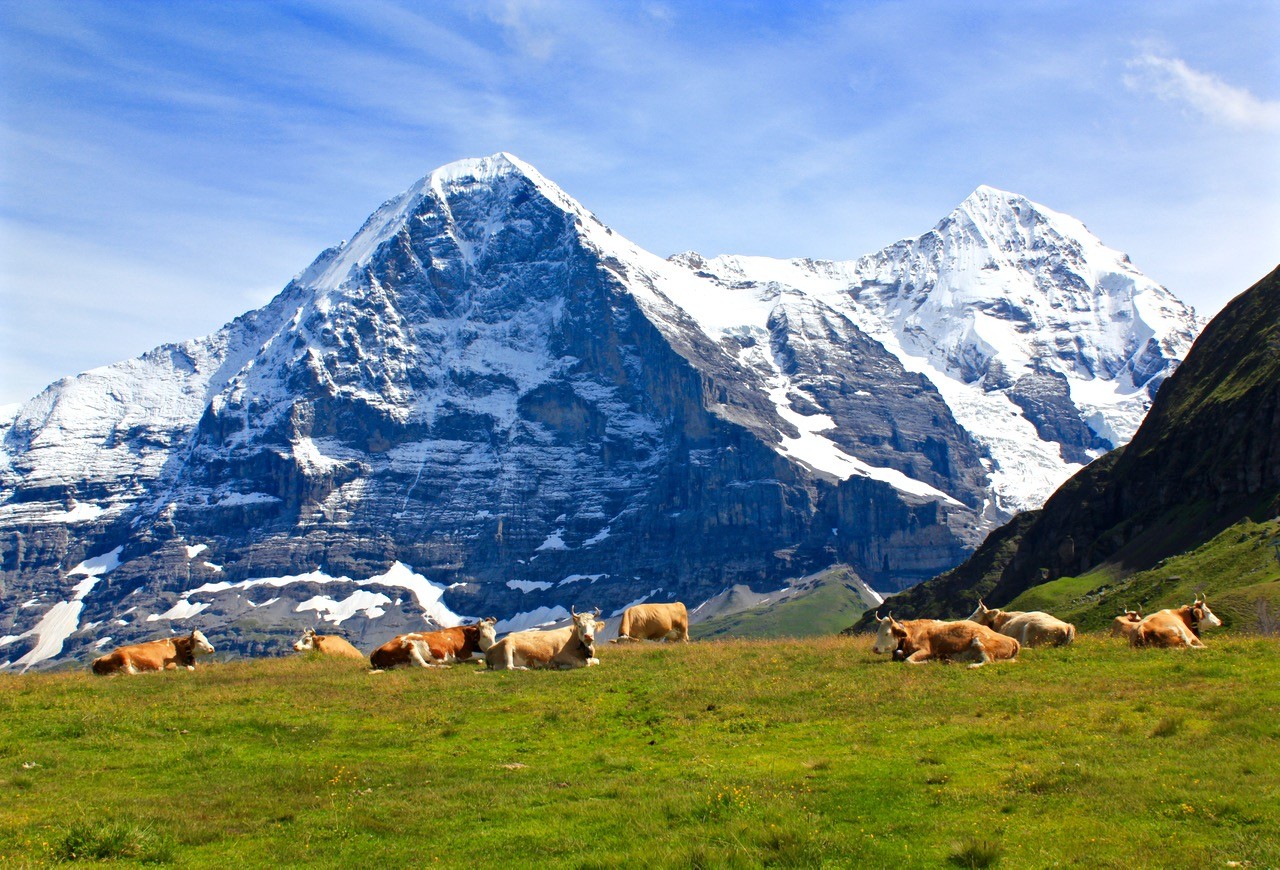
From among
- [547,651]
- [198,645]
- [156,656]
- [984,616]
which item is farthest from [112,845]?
[984,616]

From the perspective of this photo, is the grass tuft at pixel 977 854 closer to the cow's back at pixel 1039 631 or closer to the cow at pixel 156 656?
the cow's back at pixel 1039 631

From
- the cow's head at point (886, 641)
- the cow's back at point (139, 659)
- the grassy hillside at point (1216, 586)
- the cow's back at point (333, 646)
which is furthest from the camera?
the grassy hillside at point (1216, 586)

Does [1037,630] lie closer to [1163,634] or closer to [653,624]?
[1163,634]

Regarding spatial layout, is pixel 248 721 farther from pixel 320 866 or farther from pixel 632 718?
pixel 320 866

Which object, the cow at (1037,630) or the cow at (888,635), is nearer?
the cow at (888,635)

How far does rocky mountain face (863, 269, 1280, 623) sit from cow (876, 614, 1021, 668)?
107 metres

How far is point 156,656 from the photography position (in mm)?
42375

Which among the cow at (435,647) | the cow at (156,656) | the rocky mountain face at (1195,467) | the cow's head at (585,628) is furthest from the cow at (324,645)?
the rocky mountain face at (1195,467)

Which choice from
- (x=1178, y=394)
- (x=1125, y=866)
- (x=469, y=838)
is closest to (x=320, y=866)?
(x=469, y=838)

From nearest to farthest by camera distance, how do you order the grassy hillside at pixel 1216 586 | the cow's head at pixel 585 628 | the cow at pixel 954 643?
the cow at pixel 954 643 < the cow's head at pixel 585 628 < the grassy hillside at pixel 1216 586

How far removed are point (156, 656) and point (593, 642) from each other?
51.6 feet

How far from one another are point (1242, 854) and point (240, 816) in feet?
51.5

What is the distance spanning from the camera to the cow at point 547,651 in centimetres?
3891

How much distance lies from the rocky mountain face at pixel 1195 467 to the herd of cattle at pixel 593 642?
10243 cm
